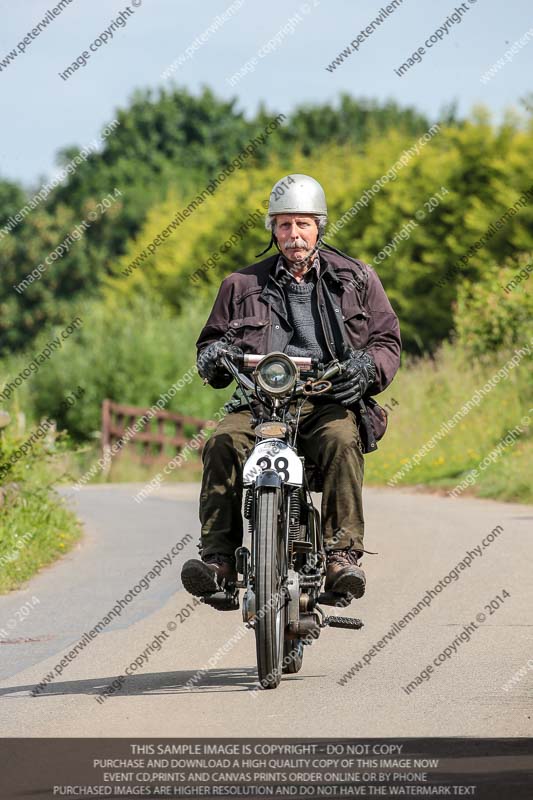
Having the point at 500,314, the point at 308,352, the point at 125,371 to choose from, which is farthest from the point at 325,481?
the point at 125,371

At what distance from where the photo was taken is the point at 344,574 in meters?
7.29

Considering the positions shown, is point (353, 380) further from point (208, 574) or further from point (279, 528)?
point (208, 574)

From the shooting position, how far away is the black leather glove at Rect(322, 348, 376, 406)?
7457 mm

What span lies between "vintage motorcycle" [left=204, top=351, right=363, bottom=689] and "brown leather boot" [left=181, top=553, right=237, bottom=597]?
0.06 meters

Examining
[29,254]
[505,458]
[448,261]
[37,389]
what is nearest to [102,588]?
[505,458]

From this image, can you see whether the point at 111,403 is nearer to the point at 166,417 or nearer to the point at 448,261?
the point at 166,417

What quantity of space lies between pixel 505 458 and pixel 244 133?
4818cm

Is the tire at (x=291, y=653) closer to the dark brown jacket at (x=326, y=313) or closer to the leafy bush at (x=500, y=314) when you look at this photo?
the dark brown jacket at (x=326, y=313)

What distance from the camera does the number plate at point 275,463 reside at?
7.08 metres

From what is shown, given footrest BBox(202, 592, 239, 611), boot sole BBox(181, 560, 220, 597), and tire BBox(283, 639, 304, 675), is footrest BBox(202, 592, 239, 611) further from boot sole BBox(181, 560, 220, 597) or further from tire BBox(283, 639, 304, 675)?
tire BBox(283, 639, 304, 675)

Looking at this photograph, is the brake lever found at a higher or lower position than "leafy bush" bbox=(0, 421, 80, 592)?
higher

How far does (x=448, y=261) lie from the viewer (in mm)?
33812

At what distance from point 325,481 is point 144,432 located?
28.0 metres

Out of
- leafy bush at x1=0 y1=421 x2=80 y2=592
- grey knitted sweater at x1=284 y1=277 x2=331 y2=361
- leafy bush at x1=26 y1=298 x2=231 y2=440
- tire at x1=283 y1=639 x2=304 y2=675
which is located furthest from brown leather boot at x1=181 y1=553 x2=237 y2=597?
leafy bush at x1=26 y1=298 x2=231 y2=440
